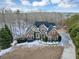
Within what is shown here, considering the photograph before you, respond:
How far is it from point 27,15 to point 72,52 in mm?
815

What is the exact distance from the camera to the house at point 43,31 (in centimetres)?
355

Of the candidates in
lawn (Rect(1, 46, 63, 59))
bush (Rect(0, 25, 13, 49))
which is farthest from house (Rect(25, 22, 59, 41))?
bush (Rect(0, 25, 13, 49))

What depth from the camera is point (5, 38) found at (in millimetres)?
3633

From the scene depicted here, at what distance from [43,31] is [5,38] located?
55 centimetres

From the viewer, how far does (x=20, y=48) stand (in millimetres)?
3604

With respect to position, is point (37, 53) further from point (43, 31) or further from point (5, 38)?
point (5, 38)

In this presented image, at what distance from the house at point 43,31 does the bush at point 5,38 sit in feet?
0.88

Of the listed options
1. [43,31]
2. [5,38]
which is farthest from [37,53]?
[5,38]

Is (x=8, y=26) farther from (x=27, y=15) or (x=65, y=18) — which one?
(x=65, y=18)

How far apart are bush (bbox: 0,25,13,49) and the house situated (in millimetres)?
269

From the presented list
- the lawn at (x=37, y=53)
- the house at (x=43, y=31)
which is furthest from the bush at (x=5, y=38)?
the house at (x=43, y=31)

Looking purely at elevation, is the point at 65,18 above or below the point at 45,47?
above

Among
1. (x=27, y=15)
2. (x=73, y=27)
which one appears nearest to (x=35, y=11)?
(x=27, y=15)

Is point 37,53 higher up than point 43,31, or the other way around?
point 43,31
